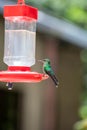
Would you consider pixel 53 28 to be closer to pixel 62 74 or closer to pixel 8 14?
pixel 62 74

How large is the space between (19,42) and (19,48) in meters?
0.08

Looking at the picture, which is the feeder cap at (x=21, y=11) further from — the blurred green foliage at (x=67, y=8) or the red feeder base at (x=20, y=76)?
the blurred green foliage at (x=67, y=8)

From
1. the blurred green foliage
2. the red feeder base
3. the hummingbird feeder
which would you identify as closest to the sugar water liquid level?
the hummingbird feeder

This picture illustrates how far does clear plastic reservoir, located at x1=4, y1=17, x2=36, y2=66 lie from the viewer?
5141mm

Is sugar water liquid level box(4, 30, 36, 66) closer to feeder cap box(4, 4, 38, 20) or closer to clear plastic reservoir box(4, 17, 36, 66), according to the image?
clear plastic reservoir box(4, 17, 36, 66)

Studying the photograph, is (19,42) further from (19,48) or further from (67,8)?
(67,8)

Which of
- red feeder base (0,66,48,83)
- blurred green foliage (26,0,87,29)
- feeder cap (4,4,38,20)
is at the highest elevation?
blurred green foliage (26,0,87,29)

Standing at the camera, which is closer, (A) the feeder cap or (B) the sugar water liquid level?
(A) the feeder cap

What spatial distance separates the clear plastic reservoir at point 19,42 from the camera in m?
5.14

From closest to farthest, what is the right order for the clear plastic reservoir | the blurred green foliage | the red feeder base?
the red feeder base < the clear plastic reservoir < the blurred green foliage

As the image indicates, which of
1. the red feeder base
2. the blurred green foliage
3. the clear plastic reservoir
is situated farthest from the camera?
the blurred green foliage

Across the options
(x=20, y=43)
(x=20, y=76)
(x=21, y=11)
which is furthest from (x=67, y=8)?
(x=20, y=76)

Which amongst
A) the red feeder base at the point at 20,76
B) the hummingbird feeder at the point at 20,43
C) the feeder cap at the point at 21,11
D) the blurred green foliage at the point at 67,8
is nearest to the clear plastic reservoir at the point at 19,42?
the hummingbird feeder at the point at 20,43

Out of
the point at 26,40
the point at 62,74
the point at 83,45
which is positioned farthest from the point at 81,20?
the point at 26,40
